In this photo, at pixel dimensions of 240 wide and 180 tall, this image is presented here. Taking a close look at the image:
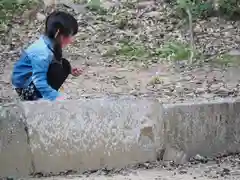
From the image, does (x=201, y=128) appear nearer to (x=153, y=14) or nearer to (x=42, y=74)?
(x=42, y=74)

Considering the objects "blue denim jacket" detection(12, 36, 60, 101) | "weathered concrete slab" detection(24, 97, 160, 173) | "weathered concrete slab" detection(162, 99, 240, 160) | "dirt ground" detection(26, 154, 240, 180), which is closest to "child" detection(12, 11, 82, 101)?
"blue denim jacket" detection(12, 36, 60, 101)

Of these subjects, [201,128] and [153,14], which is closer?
[201,128]

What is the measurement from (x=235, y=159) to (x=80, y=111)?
101cm

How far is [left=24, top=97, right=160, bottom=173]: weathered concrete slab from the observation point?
132 inches

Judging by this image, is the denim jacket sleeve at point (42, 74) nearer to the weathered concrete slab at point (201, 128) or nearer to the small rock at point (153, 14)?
the weathered concrete slab at point (201, 128)

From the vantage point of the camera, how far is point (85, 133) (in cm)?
338

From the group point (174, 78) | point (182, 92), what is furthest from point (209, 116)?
point (174, 78)

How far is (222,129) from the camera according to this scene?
3.64 meters

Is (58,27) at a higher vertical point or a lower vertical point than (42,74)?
higher

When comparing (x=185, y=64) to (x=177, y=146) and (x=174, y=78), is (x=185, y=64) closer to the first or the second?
(x=174, y=78)

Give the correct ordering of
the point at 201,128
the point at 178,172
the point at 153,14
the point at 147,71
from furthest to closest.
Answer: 1. the point at 153,14
2. the point at 147,71
3. the point at 201,128
4. the point at 178,172

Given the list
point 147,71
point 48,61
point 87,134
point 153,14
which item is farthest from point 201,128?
point 153,14

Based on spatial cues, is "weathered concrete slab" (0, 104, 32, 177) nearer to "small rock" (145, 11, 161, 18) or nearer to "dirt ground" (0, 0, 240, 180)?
"dirt ground" (0, 0, 240, 180)

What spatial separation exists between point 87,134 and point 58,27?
2.57ft
